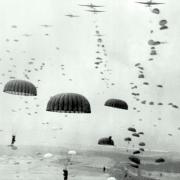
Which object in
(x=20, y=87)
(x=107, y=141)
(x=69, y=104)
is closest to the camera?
(x=69, y=104)

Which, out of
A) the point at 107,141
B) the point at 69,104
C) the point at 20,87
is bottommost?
the point at 69,104

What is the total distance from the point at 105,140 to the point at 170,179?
268 ft

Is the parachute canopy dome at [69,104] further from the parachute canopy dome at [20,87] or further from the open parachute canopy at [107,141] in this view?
the open parachute canopy at [107,141]

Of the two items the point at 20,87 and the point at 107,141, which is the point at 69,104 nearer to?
the point at 20,87

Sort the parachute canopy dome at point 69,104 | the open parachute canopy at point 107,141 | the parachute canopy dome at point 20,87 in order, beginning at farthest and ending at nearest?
the open parachute canopy at point 107,141
the parachute canopy dome at point 20,87
the parachute canopy dome at point 69,104

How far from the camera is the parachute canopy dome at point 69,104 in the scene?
33.3 m

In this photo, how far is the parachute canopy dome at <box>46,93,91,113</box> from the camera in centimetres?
3334

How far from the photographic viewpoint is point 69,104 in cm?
3344

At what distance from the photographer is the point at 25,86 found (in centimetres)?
3888

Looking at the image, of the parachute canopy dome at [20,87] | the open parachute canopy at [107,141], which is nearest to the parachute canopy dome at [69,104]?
the parachute canopy dome at [20,87]

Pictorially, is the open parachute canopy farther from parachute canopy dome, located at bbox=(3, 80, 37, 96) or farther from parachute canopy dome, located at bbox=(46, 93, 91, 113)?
parachute canopy dome, located at bbox=(46, 93, 91, 113)

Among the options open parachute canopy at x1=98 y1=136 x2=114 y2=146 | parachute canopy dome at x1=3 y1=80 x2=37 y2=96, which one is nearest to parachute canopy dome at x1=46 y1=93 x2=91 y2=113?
parachute canopy dome at x1=3 y1=80 x2=37 y2=96

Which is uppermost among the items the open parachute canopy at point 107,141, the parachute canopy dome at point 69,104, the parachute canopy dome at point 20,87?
the parachute canopy dome at point 20,87

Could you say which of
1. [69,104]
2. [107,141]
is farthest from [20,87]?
[107,141]
